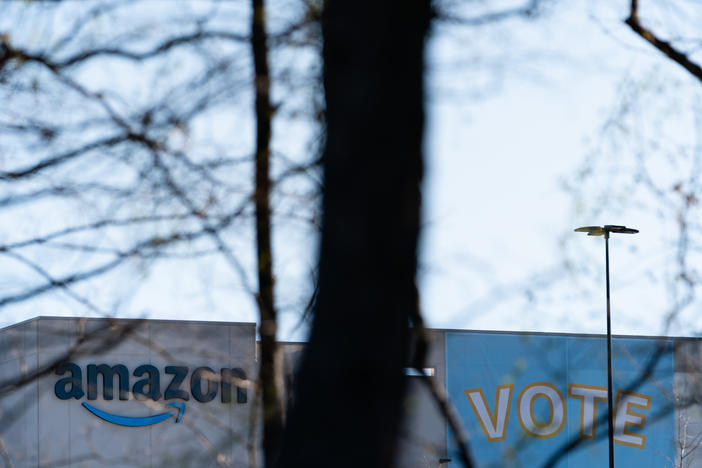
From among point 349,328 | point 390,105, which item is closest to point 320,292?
point 349,328

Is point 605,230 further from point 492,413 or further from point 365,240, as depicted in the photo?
point 492,413

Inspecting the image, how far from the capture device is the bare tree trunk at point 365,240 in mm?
2510

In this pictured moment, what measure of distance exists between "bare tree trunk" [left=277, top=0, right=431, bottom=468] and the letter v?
93.3ft

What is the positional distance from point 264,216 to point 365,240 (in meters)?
1.15

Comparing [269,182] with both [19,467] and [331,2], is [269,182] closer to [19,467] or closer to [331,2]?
[331,2]

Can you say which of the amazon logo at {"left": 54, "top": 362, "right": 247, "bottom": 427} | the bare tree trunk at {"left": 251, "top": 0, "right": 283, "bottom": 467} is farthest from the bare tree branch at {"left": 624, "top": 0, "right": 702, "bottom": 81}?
the amazon logo at {"left": 54, "top": 362, "right": 247, "bottom": 427}

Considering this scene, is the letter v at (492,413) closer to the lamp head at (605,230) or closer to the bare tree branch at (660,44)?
the lamp head at (605,230)

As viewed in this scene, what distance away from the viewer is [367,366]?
2.54 m

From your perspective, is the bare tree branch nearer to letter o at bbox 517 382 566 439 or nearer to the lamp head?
the lamp head

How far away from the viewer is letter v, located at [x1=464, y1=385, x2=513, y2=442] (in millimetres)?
30547

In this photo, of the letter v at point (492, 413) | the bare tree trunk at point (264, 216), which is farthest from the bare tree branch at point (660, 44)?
the letter v at point (492, 413)

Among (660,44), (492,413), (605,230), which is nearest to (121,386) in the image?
(492,413)

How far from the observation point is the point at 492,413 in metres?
30.7

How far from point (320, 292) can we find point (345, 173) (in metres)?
0.30
